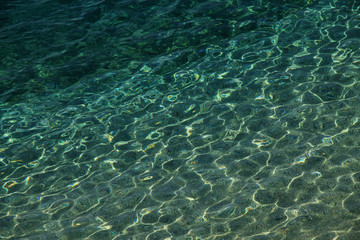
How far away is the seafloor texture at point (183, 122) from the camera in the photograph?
4273mm

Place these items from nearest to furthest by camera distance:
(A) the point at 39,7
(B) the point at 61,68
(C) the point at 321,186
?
1. (C) the point at 321,186
2. (B) the point at 61,68
3. (A) the point at 39,7

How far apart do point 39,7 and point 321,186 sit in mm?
8414

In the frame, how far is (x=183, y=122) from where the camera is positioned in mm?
5914

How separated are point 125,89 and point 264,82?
236 centimetres

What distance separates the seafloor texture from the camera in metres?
4.27

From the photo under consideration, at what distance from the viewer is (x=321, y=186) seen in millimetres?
4270

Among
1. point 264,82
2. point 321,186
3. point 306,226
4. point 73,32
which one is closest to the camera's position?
point 306,226

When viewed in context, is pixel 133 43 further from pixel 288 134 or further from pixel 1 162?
pixel 288 134

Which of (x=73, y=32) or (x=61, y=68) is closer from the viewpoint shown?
(x=61, y=68)

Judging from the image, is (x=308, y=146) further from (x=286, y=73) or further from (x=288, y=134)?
(x=286, y=73)

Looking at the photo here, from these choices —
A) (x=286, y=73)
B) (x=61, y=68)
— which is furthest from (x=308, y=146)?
(x=61, y=68)

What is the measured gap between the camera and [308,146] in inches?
193

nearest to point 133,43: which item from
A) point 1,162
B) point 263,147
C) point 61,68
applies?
point 61,68

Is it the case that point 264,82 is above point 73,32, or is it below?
below
